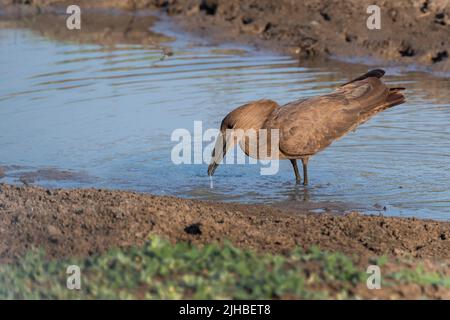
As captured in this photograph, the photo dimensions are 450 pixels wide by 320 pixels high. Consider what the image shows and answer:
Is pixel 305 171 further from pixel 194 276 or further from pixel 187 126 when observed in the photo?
pixel 194 276

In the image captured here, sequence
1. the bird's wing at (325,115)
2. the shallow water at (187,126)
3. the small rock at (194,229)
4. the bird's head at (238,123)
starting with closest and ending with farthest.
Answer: the small rock at (194,229), the bird's head at (238,123), the bird's wing at (325,115), the shallow water at (187,126)

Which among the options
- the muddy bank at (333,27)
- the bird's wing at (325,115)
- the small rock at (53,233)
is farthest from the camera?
the muddy bank at (333,27)

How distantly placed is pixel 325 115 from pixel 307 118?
0.23 m

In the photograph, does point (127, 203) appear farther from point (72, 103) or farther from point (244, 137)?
point (72, 103)

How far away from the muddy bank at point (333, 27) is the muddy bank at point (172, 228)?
7.23m

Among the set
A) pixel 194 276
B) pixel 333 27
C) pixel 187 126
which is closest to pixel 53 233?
pixel 194 276

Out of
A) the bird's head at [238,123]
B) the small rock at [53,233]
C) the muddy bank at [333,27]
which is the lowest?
the small rock at [53,233]

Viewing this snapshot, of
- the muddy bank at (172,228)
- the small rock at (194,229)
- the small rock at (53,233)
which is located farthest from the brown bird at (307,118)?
the small rock at (53,233)

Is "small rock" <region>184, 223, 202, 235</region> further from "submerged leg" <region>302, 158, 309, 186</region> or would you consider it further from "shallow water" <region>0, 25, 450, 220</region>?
"submerged leg" <region>302, 158, 309, 186</region>

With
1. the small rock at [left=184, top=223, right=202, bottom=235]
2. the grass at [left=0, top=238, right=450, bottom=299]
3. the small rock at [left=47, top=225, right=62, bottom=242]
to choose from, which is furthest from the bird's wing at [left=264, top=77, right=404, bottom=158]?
the grass at [left=0, top=238, right=450, bottom=299]

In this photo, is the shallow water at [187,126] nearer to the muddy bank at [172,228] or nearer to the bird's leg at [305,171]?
the bird's leg at [305,171]

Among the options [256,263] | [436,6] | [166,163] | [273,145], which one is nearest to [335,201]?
[273,145]

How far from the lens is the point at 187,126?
11.5 m

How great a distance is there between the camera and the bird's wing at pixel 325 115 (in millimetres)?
9062
